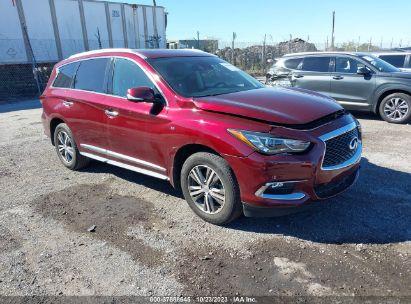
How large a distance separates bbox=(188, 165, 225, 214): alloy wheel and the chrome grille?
107cm

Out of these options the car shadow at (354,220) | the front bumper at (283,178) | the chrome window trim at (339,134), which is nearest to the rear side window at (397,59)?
the car shadow at (354,220)

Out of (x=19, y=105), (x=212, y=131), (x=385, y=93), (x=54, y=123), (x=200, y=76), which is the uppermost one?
(x=200, y=76)

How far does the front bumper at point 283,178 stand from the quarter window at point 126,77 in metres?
1.65

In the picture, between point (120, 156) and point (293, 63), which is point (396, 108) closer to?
point (293, 63)

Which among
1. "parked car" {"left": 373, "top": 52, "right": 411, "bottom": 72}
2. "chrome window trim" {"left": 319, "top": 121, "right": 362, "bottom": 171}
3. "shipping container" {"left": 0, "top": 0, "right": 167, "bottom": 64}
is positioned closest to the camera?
"chrome window trim" {"left": 319, "top": 121, "right": 362, "bottom": 171}

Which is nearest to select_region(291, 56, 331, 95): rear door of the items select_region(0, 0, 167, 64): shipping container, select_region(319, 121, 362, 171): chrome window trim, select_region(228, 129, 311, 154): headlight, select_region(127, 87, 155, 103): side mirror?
select_region(319, 121, 362, 171): chrome window trim

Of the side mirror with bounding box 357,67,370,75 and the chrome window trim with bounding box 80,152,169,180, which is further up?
the side mirror with bounding box 357,67,370,75

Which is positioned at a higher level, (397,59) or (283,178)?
(397,59)

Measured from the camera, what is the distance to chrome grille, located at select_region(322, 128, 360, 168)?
370 cm

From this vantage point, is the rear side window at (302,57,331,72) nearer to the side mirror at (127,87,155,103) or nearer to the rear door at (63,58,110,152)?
the rear door at (63,58,110,152)

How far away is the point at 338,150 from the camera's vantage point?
3.85m

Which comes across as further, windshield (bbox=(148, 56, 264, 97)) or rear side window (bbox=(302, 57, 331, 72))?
rear side window (bbox=(302, 57, 331, 72))

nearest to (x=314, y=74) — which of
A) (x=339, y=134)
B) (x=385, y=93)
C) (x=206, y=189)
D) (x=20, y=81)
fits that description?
(x=385, y=93)

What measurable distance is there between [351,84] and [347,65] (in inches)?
21.1
